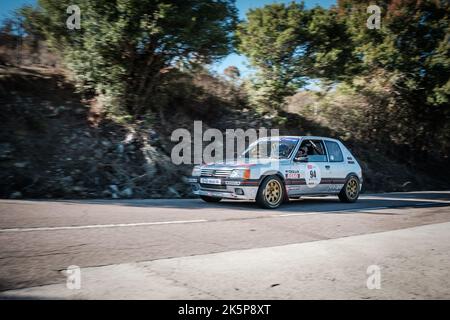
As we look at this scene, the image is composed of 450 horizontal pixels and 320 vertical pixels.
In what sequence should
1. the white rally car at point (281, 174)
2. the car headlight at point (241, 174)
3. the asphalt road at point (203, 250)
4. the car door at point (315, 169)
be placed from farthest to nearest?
1. the car door at point (315, 169)
2. the white rally car at point (281, 174)
3. the car headlight at point (241, 174)
4. the asphalt road at point (203, 250)

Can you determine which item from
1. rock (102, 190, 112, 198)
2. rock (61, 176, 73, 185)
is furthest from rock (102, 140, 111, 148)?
rock (102, 190, 112, 198)

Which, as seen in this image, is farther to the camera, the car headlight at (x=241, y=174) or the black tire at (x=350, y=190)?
the black tire at (x=350, y=190)

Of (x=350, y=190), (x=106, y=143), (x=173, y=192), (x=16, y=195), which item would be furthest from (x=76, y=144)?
(x=350, y=190)

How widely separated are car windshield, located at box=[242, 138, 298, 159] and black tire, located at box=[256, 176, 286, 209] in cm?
73

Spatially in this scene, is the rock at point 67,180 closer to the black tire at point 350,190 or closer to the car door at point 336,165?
the car door at point 336,165

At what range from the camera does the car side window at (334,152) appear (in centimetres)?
1117

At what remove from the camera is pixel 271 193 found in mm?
9406

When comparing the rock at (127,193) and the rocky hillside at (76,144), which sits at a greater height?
the rocky hillside at (76,144)

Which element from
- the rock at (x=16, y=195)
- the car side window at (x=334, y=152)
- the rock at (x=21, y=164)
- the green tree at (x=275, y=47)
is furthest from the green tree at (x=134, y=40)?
the car side window at (x=334, y=152)

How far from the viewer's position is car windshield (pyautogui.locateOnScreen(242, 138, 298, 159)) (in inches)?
395

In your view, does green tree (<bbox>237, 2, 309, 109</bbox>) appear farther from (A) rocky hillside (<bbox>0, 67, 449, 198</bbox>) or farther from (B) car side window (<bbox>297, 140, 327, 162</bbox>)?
(B) car side window (<bbox>297, 140, 327, 162</bbox>)

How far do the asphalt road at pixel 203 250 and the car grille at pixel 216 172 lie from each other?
3.21ft

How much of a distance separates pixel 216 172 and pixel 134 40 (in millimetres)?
5814

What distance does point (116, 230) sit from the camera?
5.95m
